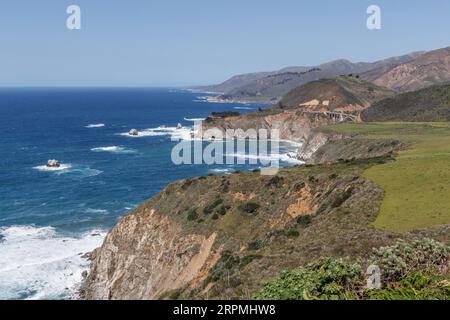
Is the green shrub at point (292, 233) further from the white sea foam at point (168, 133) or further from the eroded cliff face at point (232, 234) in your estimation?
the white sea foam at point (168, 133)

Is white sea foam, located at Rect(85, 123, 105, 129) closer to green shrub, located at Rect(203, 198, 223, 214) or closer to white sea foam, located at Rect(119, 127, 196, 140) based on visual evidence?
white sea foam, located at Rect(119, 127, 196, 140)

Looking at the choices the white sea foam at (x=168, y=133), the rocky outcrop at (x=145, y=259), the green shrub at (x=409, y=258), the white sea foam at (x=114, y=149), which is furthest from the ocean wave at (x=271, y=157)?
the green shrub at (x=409, y=258)

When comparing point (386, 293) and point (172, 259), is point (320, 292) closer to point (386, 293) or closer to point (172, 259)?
point (386, 293)

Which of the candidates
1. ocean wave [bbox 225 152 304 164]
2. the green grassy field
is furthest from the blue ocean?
the green grassy field

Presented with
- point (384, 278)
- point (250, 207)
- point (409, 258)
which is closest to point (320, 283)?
point (384, 278)

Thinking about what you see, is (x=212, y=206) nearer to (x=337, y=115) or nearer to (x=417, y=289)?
(x=417, y=289)

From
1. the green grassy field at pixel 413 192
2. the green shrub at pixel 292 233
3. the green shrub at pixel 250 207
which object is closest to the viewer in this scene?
the green grassy field at pixel 413 192

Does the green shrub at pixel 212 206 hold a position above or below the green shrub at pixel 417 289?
below
